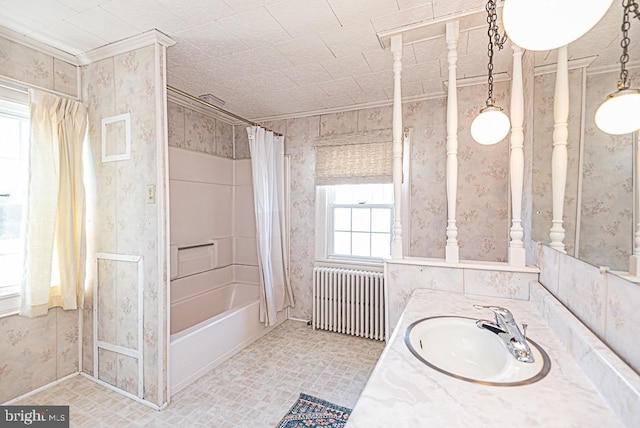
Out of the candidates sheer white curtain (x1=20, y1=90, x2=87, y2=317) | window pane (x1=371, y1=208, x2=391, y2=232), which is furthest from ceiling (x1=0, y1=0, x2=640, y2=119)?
window pane (x1=371, y1=208, x2=391, y2=232)

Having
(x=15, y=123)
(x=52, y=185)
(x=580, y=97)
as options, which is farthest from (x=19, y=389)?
(x=580, y=97)

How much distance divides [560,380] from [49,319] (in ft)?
9.09

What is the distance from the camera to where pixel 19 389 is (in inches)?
71.5

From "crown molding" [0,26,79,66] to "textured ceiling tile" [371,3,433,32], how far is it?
2064mm

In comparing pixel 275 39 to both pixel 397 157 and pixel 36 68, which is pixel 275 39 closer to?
pixel 397 157

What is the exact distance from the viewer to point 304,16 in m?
1.58

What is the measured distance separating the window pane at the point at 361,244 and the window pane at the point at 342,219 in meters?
0.13

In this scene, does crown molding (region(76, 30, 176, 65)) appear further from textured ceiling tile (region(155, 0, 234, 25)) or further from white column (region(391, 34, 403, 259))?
white column (region(391, 34, 403, 259))

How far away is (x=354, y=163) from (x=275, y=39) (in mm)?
1392

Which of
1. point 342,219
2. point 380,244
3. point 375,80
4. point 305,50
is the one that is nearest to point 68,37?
point 305,50

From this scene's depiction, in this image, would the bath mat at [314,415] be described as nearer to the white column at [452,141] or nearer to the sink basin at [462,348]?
the sink basin at [462,348]

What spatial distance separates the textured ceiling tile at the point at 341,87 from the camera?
2.36 meters

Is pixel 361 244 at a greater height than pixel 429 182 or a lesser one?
lesser

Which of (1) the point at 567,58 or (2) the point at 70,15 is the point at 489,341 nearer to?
(1) the point at 567,58
